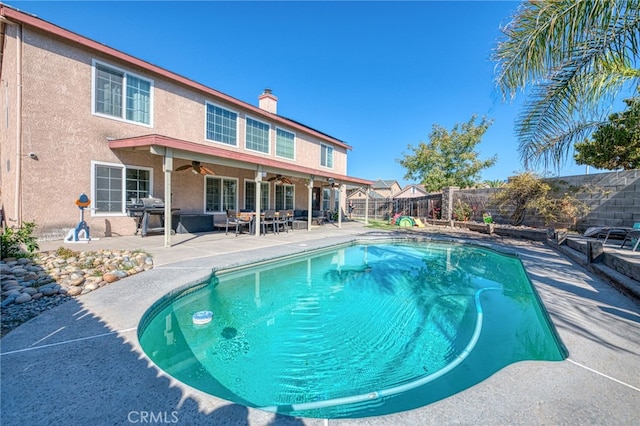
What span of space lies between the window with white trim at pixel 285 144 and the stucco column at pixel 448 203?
10122mm

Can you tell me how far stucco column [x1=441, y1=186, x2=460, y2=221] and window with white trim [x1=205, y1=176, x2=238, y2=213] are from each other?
42.7 feet

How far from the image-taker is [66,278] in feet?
14.9

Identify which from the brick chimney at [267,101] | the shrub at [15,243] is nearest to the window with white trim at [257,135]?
the brick chimney at [267,101]

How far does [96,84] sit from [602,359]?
12.6 m

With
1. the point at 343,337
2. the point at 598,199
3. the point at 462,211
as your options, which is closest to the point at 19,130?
the point at 343,337

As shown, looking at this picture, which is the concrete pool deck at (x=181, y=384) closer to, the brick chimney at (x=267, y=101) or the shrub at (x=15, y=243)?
the shrub at (x=15, y=243)

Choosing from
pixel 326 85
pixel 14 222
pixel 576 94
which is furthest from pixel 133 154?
pixel 326 85

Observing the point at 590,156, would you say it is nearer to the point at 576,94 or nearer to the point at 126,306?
the point at 576,94

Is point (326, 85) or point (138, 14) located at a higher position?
point (326, 85)

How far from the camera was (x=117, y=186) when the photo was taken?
9055 millimetres

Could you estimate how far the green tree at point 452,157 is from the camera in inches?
1042

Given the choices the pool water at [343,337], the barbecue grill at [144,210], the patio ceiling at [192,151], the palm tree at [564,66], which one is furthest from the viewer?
the barbecue grill at [144,210]

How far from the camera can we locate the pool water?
2.79 m

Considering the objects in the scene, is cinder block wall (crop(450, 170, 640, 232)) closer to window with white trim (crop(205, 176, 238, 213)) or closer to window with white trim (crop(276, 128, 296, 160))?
window with white trim (crop(276, 128, 296, 160))
